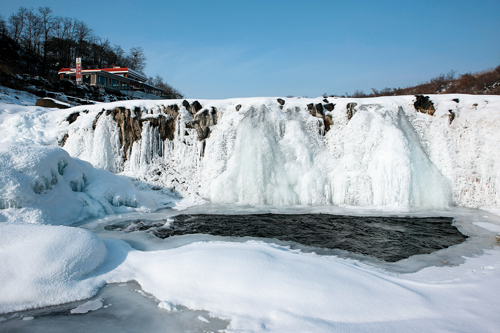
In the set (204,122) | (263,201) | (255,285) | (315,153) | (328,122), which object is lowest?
(263,201)

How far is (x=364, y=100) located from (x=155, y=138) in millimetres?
8084

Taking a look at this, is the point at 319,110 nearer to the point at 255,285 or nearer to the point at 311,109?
the point at 311,109

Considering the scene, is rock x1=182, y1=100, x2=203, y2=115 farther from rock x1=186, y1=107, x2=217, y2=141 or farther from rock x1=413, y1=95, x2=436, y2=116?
rock x1=413, y1=95, x2=436, y2=116

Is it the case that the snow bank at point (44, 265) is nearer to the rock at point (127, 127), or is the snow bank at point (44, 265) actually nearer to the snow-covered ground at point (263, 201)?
the snow-covered ground at point (263, 201)

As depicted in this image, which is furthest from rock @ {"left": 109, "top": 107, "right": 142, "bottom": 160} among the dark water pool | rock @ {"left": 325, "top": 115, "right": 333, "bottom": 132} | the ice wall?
rock @ {"left": 325, "top": 115, "right": 333, "bottom": 132}

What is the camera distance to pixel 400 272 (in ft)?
13.0

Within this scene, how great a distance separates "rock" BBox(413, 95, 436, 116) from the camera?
33.9 ft

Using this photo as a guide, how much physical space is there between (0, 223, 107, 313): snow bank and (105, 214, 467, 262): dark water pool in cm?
229

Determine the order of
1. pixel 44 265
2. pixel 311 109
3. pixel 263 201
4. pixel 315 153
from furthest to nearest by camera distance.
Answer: pixel 311 109 < pixel 315 153 < pixel 263 201 < pixel 44 265

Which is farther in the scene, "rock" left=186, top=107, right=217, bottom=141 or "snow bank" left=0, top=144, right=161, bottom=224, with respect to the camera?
"rock" left=186, top=107, right=217, bottom=141

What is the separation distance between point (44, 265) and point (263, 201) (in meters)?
6.85

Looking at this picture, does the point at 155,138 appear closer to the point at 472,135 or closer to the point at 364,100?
the point at 364,100

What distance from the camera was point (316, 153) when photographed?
10.2m

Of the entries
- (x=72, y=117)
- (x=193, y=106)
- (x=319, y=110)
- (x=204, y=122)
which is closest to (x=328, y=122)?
(x=319, y=110)
